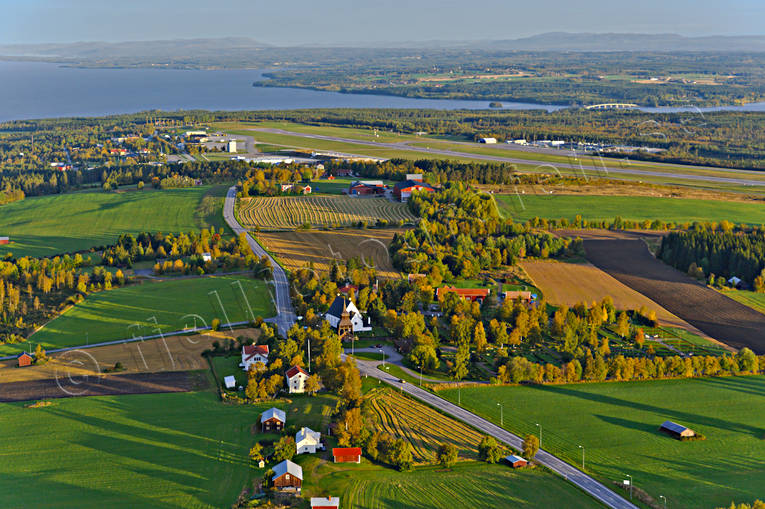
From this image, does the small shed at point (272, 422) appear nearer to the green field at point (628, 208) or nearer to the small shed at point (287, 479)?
the small shed at point (287, 479)

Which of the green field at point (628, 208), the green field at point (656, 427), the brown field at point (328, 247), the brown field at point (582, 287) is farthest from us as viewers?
the green field at point (628, 208)

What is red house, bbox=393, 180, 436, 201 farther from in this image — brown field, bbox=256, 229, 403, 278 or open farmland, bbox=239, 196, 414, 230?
brown field, bbox=256, 229, 403, 278

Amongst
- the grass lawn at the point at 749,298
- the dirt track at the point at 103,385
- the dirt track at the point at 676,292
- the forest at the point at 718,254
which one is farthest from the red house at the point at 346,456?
the forest at the point at 718,254

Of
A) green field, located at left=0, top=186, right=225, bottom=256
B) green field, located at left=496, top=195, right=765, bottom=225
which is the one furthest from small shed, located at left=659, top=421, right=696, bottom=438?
green field, located at left=0, top=186, right=225, bottom=256

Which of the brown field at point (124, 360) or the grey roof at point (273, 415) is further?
the brown field at point (124, 360)

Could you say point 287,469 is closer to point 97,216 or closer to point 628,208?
point 97,216

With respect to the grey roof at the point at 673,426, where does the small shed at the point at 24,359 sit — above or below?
above
